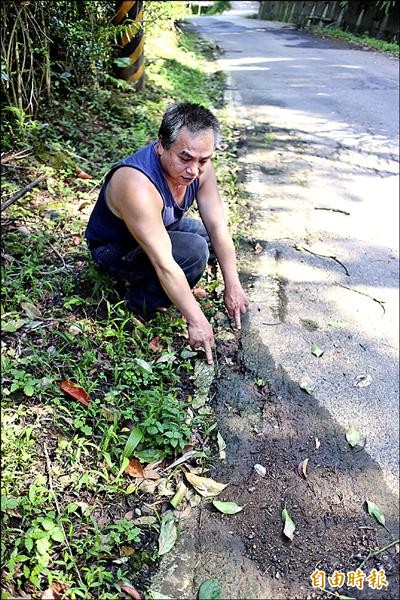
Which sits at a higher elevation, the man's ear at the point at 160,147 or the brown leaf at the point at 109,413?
the man's ear at the point at 160,147

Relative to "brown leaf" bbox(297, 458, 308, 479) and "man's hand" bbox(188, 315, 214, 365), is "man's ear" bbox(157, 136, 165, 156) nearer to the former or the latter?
"man's hand" bbox(188, 315, 214, 365)

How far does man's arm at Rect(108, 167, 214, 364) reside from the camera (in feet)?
7.86

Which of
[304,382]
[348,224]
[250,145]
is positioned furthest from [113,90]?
[304,382]

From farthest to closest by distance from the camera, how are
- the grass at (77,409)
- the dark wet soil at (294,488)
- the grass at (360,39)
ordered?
1. the grass at (360,39)
2. the dark wet soil at (294,488)
3. the grass at (77,409)

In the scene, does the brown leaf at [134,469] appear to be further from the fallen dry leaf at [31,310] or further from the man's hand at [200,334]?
the fallen dry leaf at [31,310]

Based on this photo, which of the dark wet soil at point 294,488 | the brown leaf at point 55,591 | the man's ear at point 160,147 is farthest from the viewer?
the man's ear at point 160,147

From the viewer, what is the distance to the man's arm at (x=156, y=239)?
2395 mm

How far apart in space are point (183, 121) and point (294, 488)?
167 cm

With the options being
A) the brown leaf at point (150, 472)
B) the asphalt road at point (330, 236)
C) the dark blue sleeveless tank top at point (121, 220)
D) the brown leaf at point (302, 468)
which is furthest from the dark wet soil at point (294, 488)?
the dark blue sleeveless tank top at point (121, 220)

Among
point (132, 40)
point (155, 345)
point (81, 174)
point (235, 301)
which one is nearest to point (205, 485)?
point (155, 345)

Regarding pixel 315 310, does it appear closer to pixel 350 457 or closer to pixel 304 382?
pixel 304 382

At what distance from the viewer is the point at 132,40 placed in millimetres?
5398

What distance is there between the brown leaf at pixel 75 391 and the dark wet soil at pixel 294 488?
24.0 inches

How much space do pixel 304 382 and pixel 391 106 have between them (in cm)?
580
